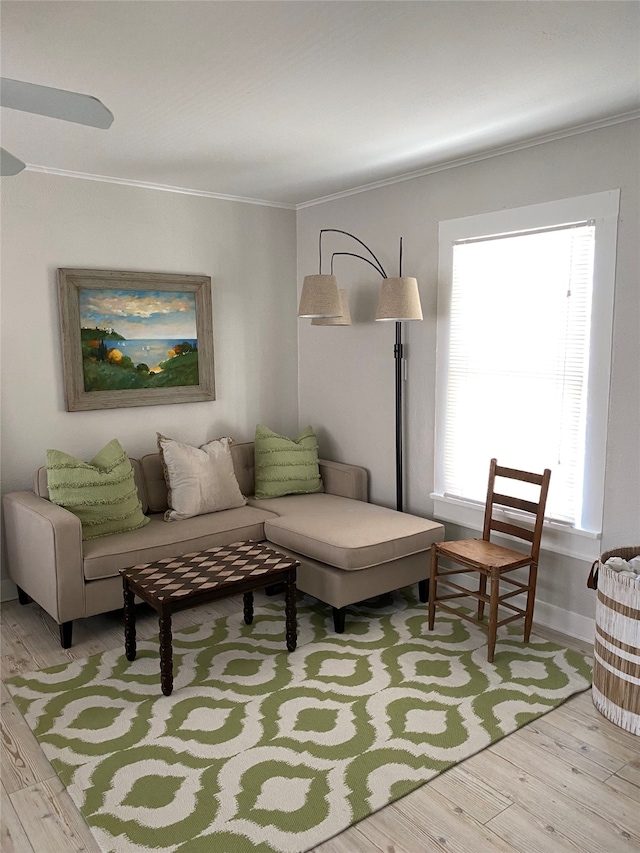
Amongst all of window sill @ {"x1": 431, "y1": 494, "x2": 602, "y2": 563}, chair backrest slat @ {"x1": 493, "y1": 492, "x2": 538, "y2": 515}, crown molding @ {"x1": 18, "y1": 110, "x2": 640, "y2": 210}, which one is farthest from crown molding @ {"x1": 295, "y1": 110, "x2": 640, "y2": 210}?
window sill @ {"x1": 431, "y1": 494, "x2": 602, "y2": 563}

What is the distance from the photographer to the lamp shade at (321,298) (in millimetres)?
3959

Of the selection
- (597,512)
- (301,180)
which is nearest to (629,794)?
(597,512)

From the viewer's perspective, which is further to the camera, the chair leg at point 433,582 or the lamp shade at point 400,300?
the lamp shade at point 400,300

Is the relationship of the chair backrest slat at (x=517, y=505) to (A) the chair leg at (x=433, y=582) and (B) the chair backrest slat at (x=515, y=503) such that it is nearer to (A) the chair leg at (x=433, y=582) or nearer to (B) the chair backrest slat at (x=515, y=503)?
(B) the chair backrest slat at (x=515, y=503)

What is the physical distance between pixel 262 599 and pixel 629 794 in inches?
88.8

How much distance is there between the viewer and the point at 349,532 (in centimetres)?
370

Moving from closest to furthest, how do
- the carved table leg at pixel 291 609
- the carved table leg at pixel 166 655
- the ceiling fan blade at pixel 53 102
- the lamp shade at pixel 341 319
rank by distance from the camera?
the ceiling fan blade at pixel 53 102
the carved table leg at pixel 166 655
the carved table leg at pixel 291 609
the lamp shade at pixel 341 319

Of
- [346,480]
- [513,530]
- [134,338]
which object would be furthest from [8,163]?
[346,480]

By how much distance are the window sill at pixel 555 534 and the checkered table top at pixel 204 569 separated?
1.19m

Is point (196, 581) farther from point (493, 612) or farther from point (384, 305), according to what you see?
point (384, 305)

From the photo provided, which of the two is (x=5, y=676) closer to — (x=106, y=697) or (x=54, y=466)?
(x=106, y=697)

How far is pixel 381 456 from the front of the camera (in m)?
4.53

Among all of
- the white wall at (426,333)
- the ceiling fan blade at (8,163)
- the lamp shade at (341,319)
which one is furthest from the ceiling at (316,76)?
the lamp shade at (341,319)

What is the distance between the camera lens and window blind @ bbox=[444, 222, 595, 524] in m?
3.33
